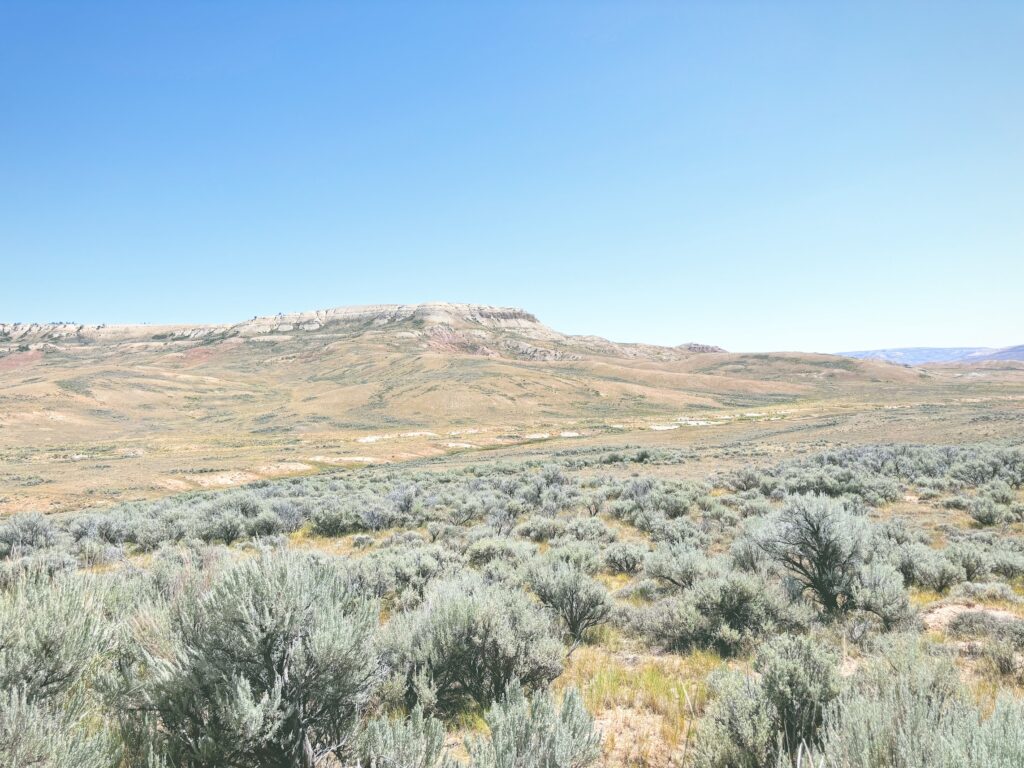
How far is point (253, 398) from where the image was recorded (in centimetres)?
10775

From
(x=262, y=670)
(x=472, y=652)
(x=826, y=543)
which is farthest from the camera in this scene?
(x=826, y=543)

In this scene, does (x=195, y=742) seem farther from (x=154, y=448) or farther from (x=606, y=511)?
(x=154, y=448)

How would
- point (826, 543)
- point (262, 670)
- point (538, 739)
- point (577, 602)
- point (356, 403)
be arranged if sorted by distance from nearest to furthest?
point (538, 739) → point (262, 670) → point (577, 602) → point (826, 543) → point (356, 403)

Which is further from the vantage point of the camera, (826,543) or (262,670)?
(826,543)

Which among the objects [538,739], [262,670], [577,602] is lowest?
[577,602]

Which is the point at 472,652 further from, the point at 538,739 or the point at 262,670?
the point at 262,670

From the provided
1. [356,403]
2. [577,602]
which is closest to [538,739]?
[577,602]

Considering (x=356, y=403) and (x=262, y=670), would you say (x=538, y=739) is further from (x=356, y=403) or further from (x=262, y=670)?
(x=356, y=403)

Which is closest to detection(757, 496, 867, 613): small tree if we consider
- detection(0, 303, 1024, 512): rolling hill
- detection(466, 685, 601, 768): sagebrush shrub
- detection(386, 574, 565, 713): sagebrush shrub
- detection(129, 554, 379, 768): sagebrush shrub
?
detection(386, 574, 565, 713): sagebrush shrub

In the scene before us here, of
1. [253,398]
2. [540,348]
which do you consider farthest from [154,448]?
[540,348]

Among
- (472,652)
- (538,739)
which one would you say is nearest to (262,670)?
(538,739)

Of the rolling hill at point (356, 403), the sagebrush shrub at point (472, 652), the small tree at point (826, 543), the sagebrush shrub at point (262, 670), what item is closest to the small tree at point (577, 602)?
the sagebrush shrub at point (472, 652)

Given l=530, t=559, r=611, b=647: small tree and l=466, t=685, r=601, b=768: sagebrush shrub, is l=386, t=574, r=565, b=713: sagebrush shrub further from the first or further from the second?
l=530, t=559, r=611, b=647: small tree

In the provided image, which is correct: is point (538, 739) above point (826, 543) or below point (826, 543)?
above
